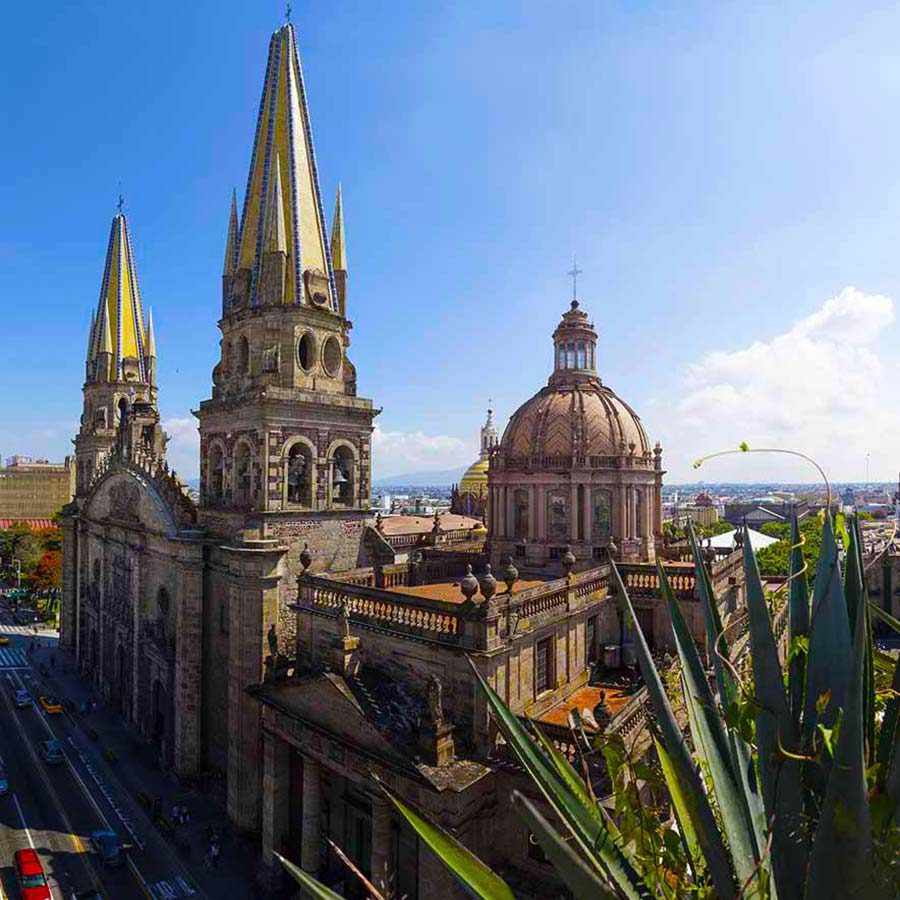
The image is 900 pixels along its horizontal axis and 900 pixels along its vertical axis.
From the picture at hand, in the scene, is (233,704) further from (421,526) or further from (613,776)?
(421,526)

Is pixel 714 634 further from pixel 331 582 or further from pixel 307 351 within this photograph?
pixel 307 351

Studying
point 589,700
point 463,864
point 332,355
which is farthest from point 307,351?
point 463,864

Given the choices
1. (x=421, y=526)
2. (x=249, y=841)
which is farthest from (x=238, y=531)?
Answer: (x=421, y=526)

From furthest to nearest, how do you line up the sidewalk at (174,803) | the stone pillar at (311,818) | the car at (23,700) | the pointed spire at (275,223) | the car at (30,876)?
the car at (23,700) → the pointed spire at (275,223) → the sidewalk at (174,803) → the car at (30,876) → the stone pillar at (311,818)

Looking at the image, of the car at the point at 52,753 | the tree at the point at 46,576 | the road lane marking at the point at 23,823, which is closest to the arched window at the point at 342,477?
the road lane marking at the point at 23,823

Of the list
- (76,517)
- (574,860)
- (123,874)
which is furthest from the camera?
(76,517)

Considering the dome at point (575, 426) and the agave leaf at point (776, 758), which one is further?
the dome at point (575, 426)

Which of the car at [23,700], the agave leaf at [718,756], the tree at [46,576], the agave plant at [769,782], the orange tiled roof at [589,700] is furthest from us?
the tree at [46,576]

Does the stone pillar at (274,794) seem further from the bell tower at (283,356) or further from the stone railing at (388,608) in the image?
the bell tower at (283,356)
